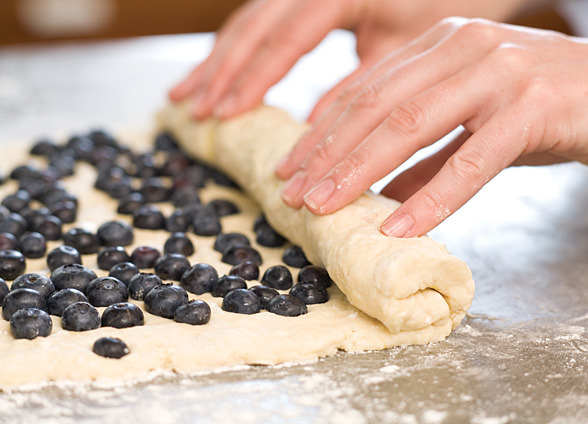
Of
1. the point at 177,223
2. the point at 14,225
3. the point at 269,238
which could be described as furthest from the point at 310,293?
the point at 14,225

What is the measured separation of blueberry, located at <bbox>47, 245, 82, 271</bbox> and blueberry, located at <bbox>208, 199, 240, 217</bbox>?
21.7 inches

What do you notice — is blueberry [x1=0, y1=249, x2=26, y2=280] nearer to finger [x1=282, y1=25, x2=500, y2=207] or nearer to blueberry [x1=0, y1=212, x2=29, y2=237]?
blueberry [x1=0, y1=212, x2=29, y2=237]

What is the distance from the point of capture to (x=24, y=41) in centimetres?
622

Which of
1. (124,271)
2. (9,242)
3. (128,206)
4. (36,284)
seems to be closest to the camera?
(36,284)

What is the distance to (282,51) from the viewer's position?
8.83 ft

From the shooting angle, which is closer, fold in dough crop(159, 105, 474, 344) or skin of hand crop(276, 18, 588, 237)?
fold in dough crop(159, 105, 474, 344)

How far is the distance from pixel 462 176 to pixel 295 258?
0.56m

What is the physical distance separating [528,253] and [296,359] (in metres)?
0.98

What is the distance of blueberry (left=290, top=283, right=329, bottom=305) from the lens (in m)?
1.81

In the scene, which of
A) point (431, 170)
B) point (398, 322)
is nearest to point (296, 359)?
point (398, 322)

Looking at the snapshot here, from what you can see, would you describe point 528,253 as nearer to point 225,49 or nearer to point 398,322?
point 398,322

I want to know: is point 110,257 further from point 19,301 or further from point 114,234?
point 19,301

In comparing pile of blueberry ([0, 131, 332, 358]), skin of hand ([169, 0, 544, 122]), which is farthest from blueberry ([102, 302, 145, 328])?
skin of hand ([169, 0, 544, 122])

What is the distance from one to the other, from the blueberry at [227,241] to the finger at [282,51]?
2.25ft
